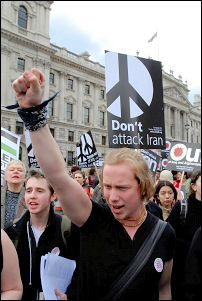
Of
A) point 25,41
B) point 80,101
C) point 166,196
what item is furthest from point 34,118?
point 80,101

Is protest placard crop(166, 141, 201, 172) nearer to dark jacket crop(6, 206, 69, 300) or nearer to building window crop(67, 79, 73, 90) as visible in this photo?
dark jacket crop(6, 206, 69, 300)

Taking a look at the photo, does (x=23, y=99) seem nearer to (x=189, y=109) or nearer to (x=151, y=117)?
(x=151, y=117)

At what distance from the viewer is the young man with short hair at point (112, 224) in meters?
1.30

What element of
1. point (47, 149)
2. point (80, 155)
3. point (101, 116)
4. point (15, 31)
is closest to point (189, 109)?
point (101, 116)

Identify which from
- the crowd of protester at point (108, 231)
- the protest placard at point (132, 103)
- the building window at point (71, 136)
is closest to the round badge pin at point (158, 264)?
the crowd of protester at point (108, 231)

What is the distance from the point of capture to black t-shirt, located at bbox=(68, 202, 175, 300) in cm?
135

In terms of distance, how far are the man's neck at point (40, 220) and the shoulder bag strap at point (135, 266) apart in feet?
3.29

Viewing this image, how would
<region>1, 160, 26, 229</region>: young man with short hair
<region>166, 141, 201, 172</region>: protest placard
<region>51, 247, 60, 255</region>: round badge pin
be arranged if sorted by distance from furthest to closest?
<region>166, 141, 201, 172</region>: protest placard
<region>1, 160, 26, 229</region>: young man with short hair
<region>51, 247, 60, 255</region>: round badge pin

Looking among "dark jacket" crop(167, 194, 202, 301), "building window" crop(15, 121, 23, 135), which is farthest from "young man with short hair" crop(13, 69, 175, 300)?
"building window" crop(15, 121, 23, 135)

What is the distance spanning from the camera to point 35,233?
87.2 inches

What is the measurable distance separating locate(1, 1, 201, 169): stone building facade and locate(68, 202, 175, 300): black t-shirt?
79.3 ft

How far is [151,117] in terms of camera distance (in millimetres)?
4012

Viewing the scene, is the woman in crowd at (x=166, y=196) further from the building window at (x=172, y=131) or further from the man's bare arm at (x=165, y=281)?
the building window at (x=172, y=131)

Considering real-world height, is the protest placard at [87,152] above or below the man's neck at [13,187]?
above
